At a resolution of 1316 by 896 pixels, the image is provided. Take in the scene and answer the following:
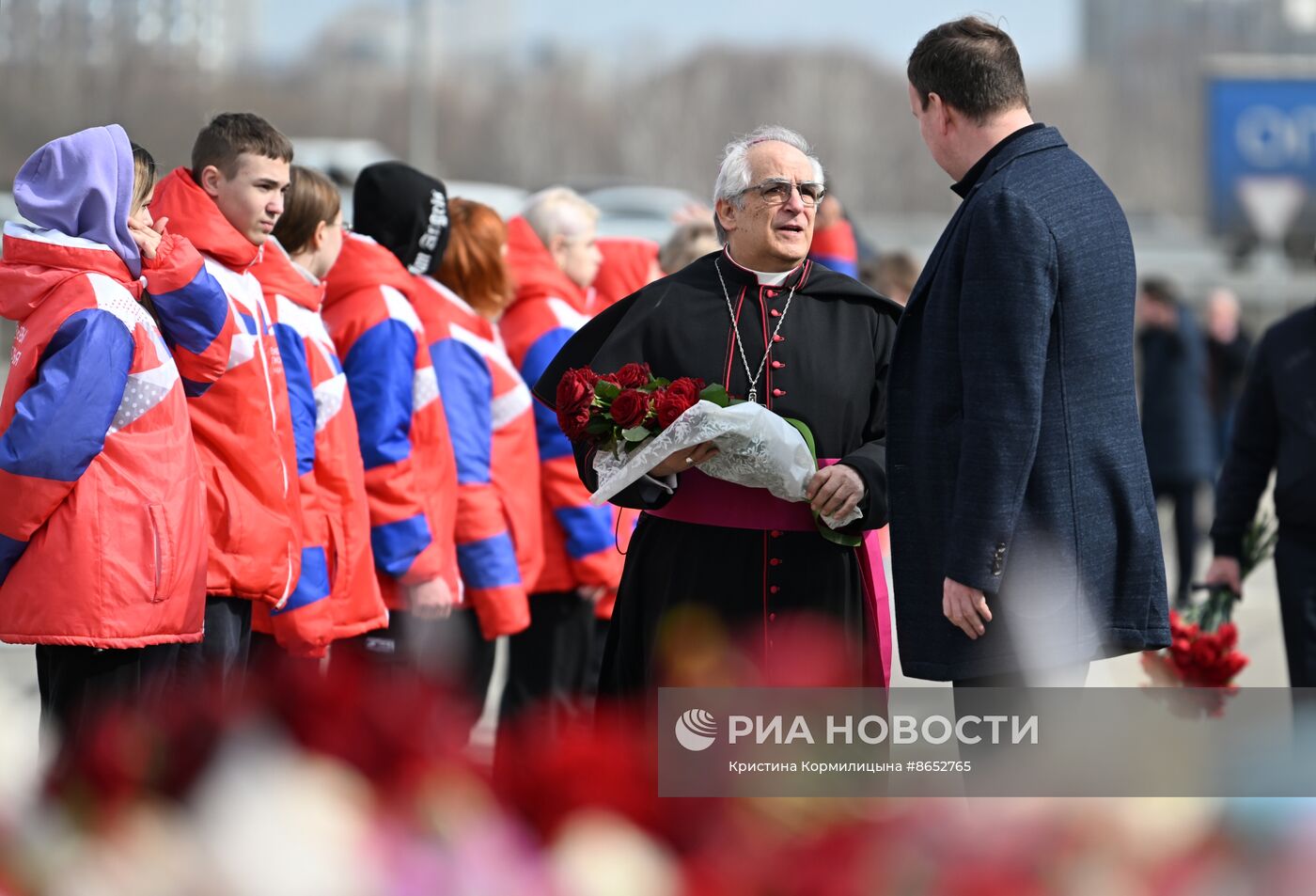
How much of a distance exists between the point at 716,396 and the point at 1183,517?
25.7ft

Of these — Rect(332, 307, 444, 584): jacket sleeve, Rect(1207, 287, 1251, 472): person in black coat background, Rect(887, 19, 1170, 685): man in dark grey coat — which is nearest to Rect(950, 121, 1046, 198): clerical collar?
Rect(887, 19, 1170, 685): man in dark grey coat

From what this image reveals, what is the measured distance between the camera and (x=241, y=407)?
167 inches

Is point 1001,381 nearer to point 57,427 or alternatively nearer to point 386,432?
point 57,427

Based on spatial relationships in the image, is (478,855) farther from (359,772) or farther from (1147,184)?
(1147,184)

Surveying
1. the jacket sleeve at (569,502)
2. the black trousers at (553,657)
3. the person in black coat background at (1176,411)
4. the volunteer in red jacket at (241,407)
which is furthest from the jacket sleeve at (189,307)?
the person in black coat background at (1176,411)

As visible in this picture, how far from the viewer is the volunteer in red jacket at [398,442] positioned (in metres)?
5.00

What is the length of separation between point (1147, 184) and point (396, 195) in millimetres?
65522

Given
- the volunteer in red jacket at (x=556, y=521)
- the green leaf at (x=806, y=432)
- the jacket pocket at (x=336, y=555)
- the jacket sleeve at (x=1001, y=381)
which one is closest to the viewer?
the jacket sleeve at (x=1001, y=381)

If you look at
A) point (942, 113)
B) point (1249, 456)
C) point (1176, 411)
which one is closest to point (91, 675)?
point (942, 113)

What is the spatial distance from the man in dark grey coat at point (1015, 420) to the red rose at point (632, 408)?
54 cm

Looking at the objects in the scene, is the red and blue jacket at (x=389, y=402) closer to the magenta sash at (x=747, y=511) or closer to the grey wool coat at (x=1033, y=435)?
the magenta sash at (x=747, y=511)

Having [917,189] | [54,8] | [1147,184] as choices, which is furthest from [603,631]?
[1147,184]

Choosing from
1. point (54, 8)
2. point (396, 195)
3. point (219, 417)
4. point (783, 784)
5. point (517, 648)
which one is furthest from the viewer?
point (54, 8)

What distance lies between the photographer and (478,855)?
1129 mm
